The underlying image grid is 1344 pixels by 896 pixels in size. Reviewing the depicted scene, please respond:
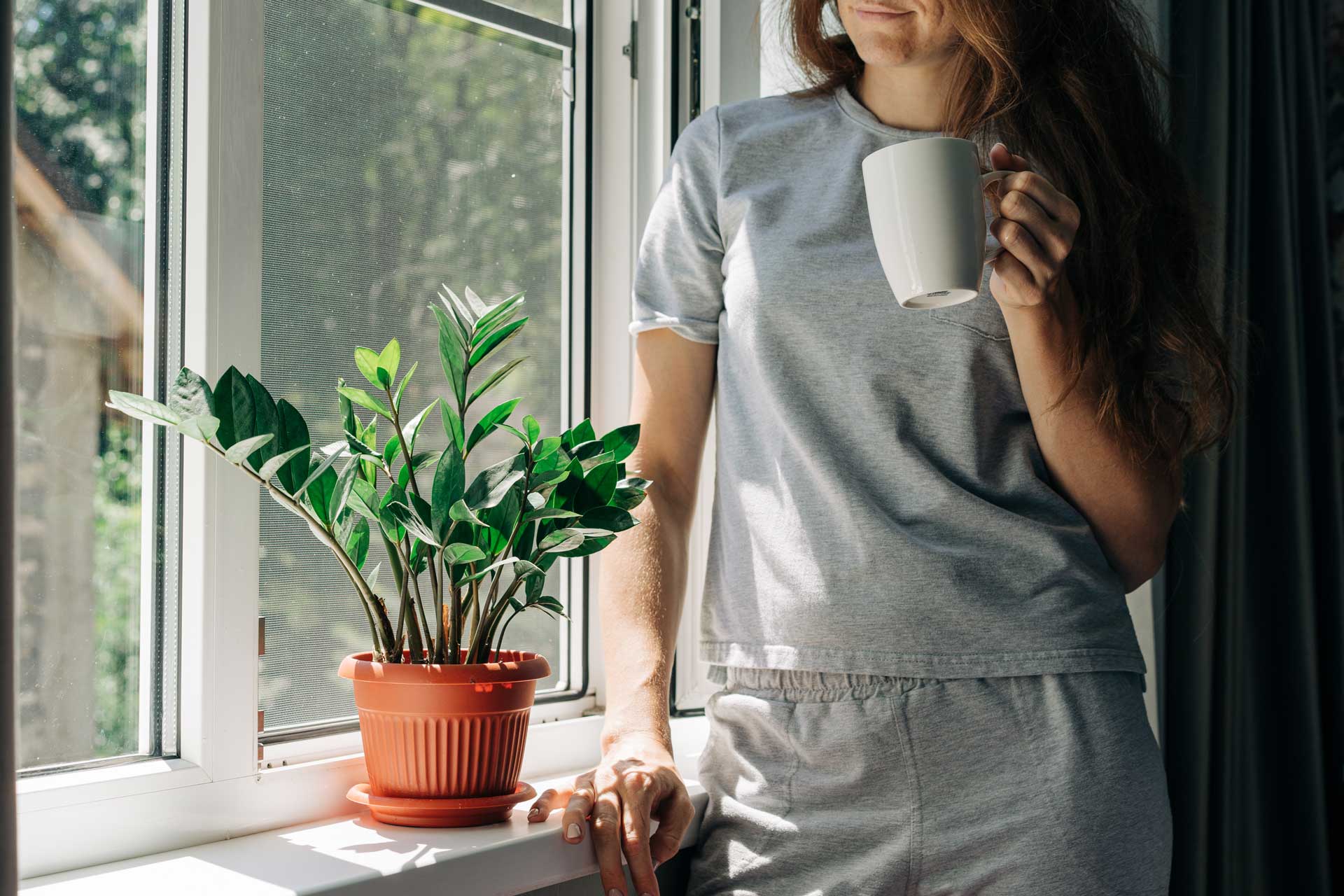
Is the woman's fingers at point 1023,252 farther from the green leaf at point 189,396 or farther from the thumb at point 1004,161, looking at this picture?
the green leaf at point 189,396

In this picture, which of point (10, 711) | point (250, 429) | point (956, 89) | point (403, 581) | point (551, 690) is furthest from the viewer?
point (551, 690)

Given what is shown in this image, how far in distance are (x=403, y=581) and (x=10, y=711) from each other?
1.23 ft

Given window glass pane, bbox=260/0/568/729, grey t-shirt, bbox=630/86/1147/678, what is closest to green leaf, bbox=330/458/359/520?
window glass pane, bbox=260/0/568/729

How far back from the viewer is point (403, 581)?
35.9 inches

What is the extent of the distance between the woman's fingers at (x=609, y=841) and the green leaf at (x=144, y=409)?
407mm

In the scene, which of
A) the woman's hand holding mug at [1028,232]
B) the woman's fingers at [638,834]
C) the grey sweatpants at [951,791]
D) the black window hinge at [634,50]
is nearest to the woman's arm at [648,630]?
the woman's fingers at [638,834]

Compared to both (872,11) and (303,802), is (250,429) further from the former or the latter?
(872,11)

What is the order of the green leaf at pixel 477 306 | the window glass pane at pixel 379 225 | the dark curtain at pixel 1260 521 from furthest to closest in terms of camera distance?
the dark curtain at pixel 1260 521 → the window glass pane at pixel 379 225 → the green leaf at pixel 477 306

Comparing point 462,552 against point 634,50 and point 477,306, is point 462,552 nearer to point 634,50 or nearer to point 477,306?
point 477,306

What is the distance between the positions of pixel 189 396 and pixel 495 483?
221 mm

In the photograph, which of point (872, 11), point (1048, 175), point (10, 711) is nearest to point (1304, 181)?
point (1048, 175)

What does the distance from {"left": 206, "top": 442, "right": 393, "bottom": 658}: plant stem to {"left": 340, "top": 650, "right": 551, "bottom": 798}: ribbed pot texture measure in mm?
25

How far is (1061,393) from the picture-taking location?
95cm

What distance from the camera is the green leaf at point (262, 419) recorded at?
2.64 ft
